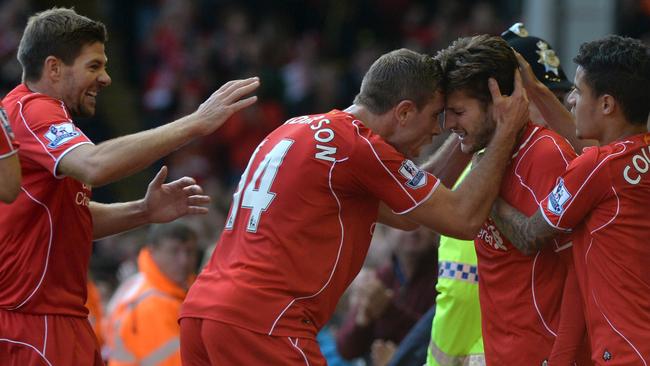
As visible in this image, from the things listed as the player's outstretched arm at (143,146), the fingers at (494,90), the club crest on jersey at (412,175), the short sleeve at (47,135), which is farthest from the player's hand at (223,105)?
the fingers at (494,90)

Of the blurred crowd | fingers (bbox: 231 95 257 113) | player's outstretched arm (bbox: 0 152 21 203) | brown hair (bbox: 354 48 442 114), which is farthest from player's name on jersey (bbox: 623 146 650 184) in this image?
the blurred crowd

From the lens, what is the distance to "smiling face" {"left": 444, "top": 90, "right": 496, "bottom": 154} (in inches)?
226

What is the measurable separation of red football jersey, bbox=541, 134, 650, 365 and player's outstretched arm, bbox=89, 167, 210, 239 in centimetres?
208

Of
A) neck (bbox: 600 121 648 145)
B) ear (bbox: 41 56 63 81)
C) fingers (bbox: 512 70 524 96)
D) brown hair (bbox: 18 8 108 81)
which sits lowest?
neck (bbox: 600 121 648 145)

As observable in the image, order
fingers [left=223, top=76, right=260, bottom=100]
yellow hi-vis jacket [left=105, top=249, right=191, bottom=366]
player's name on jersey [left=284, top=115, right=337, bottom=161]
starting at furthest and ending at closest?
yellow hi-vis jacket [left=105, top=249, right=191, bottom=366], fingers [left=223, top=76, right=260, bottom=100], player's name on jersey [left=284, top=115, right=337, bottom=161]

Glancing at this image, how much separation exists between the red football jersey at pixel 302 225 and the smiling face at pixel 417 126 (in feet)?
0.60

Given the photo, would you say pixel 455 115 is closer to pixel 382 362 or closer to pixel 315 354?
pixel 315 354

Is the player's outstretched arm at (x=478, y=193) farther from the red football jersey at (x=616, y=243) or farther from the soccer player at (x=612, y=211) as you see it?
the red football jersey at (x=616, y=243)

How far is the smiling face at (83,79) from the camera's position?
6.05 meters

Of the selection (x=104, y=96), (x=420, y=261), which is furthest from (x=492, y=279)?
(x=104, y=96)

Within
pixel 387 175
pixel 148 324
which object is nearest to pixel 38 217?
pixel 387 175

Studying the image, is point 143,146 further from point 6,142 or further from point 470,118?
point 470,118

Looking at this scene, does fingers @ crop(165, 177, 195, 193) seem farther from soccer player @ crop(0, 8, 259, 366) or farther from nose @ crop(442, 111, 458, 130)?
nose @ crop(442, 111, 458, 130)

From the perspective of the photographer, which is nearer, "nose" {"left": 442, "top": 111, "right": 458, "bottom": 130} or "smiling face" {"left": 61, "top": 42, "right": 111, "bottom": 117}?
"nose" {"left": 442, "top": 111, "right": 458, "bottom": 130}
